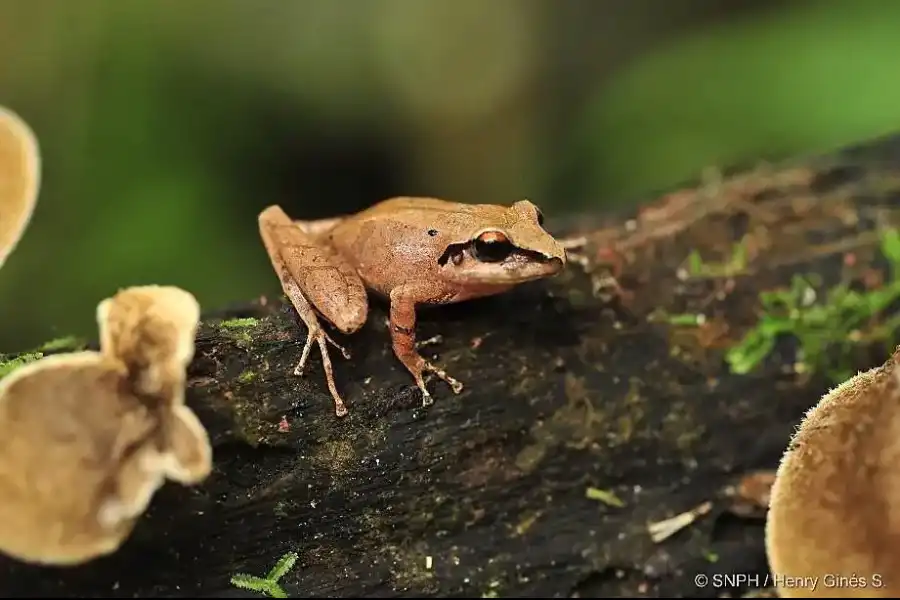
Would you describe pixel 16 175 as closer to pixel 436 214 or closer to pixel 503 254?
pixel 436 214

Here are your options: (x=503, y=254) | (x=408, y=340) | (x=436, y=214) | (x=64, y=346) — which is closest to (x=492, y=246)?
(x=503, y=254)

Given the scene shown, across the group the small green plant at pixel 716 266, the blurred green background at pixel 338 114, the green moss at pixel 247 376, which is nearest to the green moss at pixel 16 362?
the green moss at pixel 247 376

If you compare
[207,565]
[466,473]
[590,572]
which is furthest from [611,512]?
[207,565]

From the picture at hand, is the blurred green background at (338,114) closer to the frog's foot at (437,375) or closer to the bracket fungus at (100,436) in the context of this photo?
the frog's foot at (437,375)

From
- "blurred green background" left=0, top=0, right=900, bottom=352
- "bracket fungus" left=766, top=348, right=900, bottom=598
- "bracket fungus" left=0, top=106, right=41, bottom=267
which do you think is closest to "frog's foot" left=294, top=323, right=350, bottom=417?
"bracket fungus" left=0, top=106, right=41, bottom=267

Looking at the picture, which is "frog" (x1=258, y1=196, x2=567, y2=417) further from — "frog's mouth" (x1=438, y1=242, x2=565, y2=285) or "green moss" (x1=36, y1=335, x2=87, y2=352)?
"green moss" (x1=36, y1=335, x2=87, y2=352)

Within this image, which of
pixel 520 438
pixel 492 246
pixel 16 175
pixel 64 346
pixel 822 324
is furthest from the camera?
pixel 822 324
